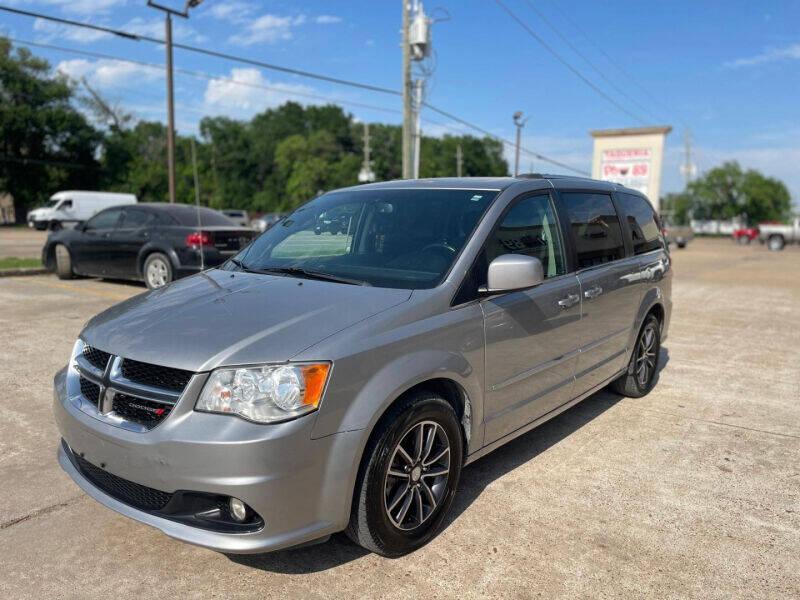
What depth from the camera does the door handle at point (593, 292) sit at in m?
4.13

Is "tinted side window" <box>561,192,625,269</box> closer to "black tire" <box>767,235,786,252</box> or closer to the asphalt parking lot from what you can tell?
the asphalt parking lot

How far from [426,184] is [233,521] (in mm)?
2351

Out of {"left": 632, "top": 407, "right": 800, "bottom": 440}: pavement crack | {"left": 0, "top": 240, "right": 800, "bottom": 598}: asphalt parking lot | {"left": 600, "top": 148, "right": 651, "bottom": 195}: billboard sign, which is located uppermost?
{"left": 600, "top": 148, "right": 651, "bottom": 195}: billboard sign

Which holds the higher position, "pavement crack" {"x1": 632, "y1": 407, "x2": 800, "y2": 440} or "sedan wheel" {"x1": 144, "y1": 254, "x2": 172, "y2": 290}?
"sedan wheel" {"x1": 144, "y1": 254, "x2": 172, "y2": 290}

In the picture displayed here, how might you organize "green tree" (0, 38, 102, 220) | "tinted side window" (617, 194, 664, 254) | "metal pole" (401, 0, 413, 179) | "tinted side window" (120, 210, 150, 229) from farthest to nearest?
"green tree" (0, 38, 102, 220) → "metal pole" (401, 0, 413, 179) → "tinted side window" (120, 210, 150, 229) → "tinted side window" (617, 194, 664, 254)

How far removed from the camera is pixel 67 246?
11.7 metres

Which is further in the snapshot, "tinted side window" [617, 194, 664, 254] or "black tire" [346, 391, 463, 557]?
"tinted side window" [617, 194, 664, 254]

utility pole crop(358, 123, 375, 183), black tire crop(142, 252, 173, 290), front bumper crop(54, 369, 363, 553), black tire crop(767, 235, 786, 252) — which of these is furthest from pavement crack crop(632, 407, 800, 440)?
black tire crop(767, 235, 786, 252)

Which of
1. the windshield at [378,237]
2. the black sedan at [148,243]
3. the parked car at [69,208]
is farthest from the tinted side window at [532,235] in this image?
the parked car at [69,208]

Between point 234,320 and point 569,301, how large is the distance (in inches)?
84.7

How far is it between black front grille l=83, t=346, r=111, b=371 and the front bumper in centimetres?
37

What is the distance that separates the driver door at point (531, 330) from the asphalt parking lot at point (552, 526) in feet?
1.50

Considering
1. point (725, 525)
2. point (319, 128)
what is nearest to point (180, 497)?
point (725, 525)

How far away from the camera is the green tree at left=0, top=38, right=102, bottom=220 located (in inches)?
1982
